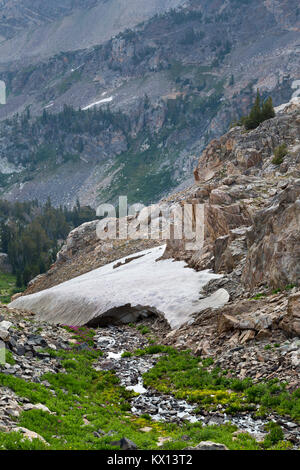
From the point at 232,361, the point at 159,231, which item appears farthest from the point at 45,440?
the point at 159,231

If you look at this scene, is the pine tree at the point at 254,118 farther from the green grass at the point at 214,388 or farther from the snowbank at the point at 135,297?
the green grass at the point at 214,388

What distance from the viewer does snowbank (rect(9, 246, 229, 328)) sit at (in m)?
32.7

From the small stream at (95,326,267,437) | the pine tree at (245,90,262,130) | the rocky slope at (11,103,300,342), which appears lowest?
the small stream at (95,326,267,437)

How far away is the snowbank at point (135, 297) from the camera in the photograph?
32688 mm

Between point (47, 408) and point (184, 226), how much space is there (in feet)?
102

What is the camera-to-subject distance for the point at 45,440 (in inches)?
552

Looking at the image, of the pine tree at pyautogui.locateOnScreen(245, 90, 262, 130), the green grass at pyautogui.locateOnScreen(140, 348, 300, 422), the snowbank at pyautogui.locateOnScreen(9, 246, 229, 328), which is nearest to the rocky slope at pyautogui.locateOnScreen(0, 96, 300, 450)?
the green grass at pyautogui.locateOnScreen(140, 348, 300, 422)

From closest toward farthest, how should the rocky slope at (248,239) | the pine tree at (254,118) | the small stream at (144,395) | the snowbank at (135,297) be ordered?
the small stream at (144,395) < the rocky slope at (248,239) < the snowbank at (135,297) < the pine tree at (254,118)

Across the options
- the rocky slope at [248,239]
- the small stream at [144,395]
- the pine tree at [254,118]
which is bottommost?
the small stream at [144,395]

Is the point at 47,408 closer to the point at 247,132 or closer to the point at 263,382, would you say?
the point at 263,382

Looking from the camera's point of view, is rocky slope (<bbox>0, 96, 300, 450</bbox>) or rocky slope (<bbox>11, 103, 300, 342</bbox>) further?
rocky slope (<bbox>11, 103, 300, 342</bbox>)

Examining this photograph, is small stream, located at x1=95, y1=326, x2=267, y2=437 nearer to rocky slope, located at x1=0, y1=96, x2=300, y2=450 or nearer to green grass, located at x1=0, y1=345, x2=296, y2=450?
rocky slope, located at x1=0, y1=96, x2=300, y2=450

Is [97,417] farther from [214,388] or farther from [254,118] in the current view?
[254,118]

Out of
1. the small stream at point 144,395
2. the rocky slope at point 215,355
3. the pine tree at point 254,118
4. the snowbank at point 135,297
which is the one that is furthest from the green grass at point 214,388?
the pine tree at point 254,118
